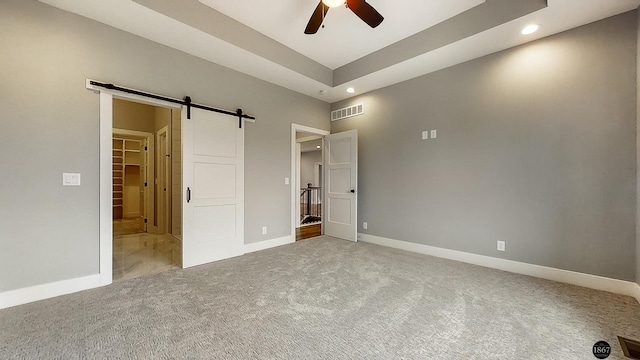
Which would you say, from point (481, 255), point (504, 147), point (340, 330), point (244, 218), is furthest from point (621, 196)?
point (244, 218)

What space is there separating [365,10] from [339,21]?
0.86 meters

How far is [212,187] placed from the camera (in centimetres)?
348

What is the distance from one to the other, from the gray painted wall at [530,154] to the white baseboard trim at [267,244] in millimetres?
1832

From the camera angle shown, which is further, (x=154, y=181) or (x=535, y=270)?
(x=154, y=181)

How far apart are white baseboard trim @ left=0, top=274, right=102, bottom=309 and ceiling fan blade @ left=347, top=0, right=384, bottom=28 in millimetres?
3810

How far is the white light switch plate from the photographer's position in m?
2.45

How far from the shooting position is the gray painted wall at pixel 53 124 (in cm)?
221

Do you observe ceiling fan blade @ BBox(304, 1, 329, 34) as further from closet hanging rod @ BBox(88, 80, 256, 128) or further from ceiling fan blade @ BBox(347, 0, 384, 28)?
closet hanging rod @ BBox(88, 80, 256, 128)

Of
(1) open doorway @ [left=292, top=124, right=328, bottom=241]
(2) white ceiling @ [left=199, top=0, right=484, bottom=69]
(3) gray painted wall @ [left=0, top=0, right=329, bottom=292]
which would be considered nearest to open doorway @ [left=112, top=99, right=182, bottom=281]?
(3) gray painted wall @ [left=0, top=0, right=329, bottom=292]

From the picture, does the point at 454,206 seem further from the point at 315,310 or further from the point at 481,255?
the point at 315,310

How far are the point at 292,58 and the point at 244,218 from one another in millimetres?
2605

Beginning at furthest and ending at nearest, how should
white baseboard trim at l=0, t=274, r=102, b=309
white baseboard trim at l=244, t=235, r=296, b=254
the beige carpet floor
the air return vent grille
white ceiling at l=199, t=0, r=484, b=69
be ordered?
1. the air return vent grille
2. white baseboard trim at l=244, t=235, r=296, b=254
3. white ceiling at l=199, t=0, r=484, b=69
4. white baseboard trim at l=0, t=274, r=102, b=309
5. the beige carpet floor

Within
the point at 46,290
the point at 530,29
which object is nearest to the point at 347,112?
the point at 530,29

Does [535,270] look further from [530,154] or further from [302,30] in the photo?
[302,30]
